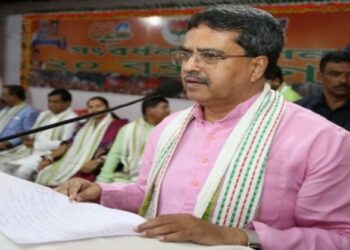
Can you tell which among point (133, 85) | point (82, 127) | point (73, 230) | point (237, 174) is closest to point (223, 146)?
point (237, 174)

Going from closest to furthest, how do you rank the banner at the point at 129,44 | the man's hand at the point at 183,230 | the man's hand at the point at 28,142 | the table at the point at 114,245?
1. the table at the point at 114,245
2. the man's hand at the point at 183,230
3. the banner at the point at 129,44
4. the man's hand at the point at 28,142

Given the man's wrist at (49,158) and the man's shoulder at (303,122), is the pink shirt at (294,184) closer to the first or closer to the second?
the man's shoulder at (303,122)

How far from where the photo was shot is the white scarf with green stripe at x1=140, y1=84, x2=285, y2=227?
0.99 metres

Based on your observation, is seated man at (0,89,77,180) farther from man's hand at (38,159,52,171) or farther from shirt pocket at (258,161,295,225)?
shirt pocket at (258,161,295,225)

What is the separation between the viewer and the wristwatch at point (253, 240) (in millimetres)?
864

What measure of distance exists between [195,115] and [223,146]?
0.15m

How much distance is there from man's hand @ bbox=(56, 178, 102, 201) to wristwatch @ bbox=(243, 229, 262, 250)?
0.33 meters

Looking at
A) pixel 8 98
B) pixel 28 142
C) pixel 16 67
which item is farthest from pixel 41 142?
→ pixel 16 67

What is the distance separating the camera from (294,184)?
982 mm

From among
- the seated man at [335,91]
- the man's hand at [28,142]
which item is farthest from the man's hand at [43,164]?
the seated man at [335,91]

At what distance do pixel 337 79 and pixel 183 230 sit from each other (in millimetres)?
1893

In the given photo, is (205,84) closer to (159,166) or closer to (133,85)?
(159,166)

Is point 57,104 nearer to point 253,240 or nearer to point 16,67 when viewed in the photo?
point 16,67

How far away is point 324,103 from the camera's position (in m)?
2.47
